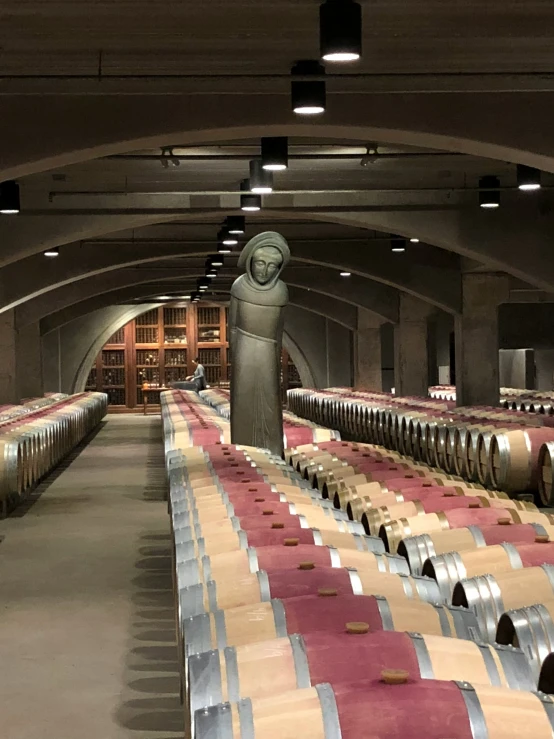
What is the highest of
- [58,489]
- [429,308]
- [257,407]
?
[429,308]

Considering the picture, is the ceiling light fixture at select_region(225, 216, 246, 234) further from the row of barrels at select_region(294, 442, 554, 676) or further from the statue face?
the row of barrels at select_region(294, 442, 554, 676)

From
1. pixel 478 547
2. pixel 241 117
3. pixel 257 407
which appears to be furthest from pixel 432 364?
pixel 478 547

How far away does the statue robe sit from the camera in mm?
10797

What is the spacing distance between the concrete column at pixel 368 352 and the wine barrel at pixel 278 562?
22282mm

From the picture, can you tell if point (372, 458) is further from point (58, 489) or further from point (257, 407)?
point (58, 489)

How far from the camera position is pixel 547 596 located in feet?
13.5

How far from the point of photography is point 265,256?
10.5 metres

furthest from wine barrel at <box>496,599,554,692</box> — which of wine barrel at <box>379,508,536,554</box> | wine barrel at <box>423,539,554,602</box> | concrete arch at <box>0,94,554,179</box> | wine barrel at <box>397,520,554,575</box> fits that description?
concrete arch at <box>0,94,554,179</box>

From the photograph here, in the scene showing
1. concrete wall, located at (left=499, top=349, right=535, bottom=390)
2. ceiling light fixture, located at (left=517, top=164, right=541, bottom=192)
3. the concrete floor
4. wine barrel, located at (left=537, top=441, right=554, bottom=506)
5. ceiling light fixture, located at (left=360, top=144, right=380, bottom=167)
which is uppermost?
ceiling light fixture, located at (left=360, top=144, right=380, bottom=167)

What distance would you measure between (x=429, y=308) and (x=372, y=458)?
14.5 metres

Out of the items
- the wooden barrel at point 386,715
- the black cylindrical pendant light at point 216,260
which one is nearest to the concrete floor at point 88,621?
the wooden barrel at point 386,715

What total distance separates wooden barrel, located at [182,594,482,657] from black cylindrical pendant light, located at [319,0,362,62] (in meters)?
3.16

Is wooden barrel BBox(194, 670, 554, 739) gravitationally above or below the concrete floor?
above

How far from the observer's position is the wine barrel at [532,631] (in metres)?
3.55
